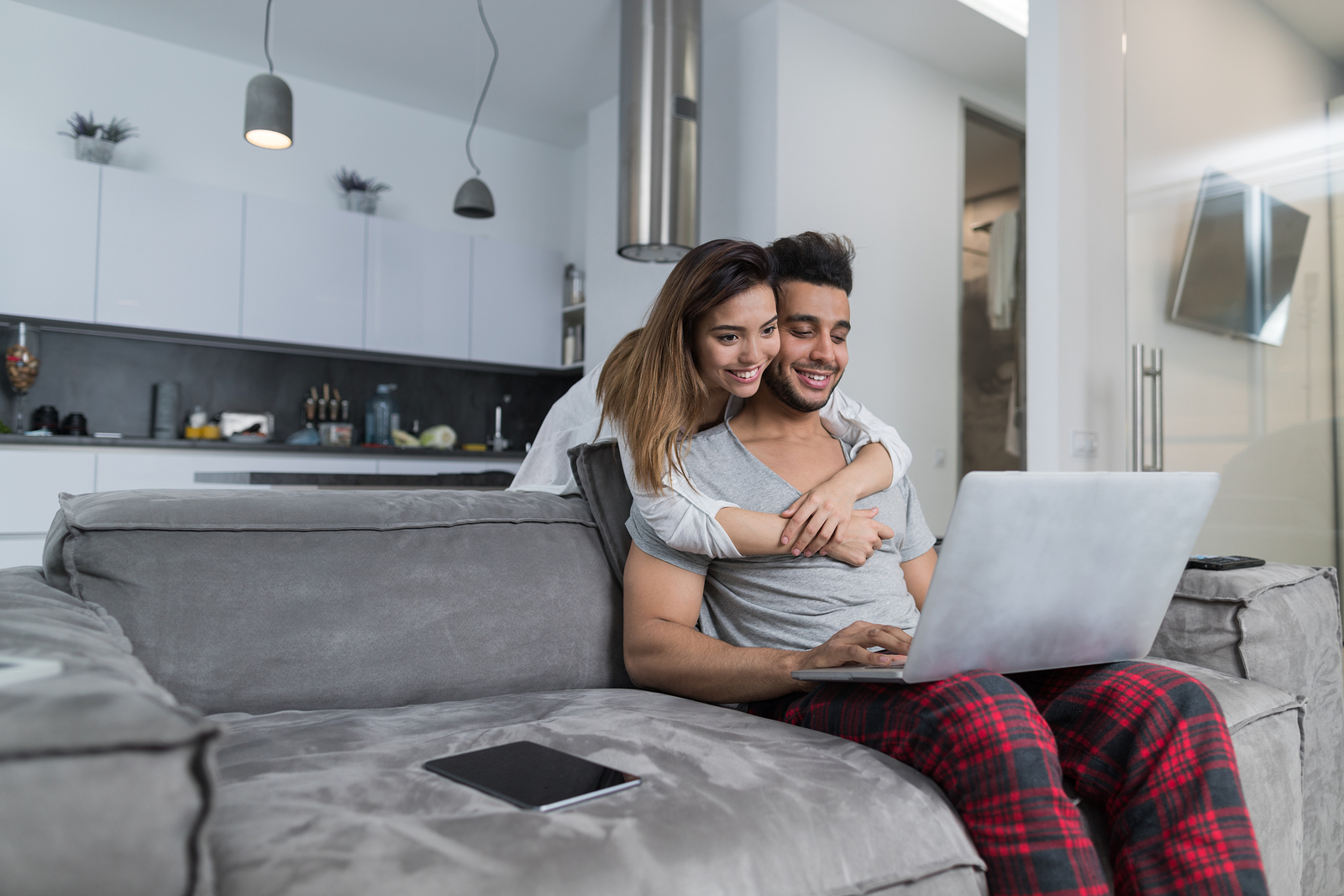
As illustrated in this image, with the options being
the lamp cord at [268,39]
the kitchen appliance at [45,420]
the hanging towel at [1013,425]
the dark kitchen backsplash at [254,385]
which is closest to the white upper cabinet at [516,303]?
the dark kitchen backsplash at [254,385]

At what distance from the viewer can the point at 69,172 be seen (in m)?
3.97

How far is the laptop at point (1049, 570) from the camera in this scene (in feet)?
3.04

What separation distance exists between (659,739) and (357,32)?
14.1 feet

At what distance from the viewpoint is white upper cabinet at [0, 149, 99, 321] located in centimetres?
386

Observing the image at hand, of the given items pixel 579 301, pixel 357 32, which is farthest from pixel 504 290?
pixel 357 32

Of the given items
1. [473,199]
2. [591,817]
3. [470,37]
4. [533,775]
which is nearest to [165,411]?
[473,199]

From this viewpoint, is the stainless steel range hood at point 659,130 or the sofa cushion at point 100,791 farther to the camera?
the stainless steel range hood at point 659,130

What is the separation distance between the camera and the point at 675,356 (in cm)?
140

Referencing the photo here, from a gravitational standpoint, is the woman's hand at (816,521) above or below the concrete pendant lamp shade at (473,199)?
below

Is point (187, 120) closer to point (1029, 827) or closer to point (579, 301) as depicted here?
point (579, 301)

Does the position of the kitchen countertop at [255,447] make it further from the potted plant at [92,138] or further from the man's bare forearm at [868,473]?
the man's bare forearm at [868,473]

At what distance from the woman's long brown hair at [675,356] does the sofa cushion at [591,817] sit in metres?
0.42

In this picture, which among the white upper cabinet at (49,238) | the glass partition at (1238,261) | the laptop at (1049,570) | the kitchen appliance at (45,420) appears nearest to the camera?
the laptop at (1049,570)

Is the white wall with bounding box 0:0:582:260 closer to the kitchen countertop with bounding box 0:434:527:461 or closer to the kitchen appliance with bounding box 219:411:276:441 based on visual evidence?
the kitchen appliance with bounding box 219:411:276:441
